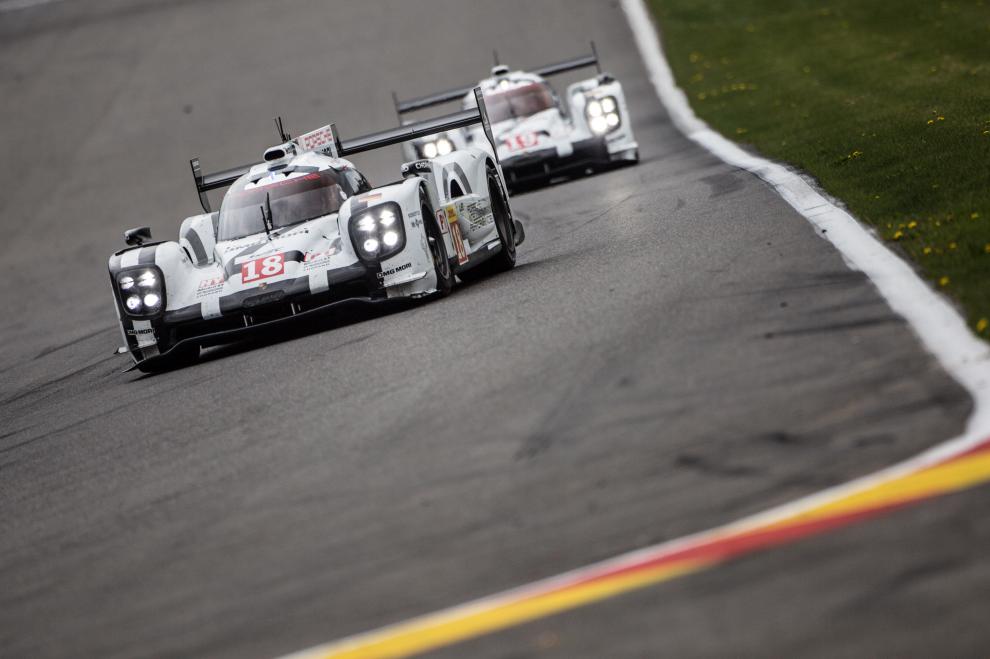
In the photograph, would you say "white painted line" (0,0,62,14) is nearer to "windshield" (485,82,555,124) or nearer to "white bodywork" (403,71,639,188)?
"windshield" (485,82,555,124)

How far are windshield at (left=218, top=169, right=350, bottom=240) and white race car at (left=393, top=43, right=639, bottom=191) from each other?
7.82 m

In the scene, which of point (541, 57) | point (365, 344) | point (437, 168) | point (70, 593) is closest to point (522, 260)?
point (437, 168)

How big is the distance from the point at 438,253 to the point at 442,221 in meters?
0.35

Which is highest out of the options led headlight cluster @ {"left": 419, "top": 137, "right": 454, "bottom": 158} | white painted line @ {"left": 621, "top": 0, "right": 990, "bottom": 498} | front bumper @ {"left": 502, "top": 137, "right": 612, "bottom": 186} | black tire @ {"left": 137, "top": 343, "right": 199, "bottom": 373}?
led headlight cluster @ {"left": 419, "top": 137, "right": 454, "bottom": 158}

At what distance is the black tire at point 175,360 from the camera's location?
9823mm

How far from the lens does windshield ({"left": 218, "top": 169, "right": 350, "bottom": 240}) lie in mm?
10656

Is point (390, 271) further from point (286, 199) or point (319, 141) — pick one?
point (319, 141)

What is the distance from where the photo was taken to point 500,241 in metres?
11.4

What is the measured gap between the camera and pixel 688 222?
1109 centimetres

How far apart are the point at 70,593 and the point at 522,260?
719cm

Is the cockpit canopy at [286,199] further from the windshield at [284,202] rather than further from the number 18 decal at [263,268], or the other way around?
the number 18 decal at [263,268]

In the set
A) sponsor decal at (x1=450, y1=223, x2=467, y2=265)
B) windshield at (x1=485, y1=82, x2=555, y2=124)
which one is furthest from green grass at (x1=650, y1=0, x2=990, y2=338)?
sponsor decal at (x1=450, y1=223, x2=467, y2=265)

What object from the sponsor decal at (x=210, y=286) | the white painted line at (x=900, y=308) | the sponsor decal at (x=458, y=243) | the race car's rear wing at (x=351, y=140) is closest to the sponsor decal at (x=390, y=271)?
the sponsor decal at (x=458, y=243)

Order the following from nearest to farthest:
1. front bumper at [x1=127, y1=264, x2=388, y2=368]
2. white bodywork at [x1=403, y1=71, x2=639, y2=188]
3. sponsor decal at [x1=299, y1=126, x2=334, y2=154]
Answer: front bumper at [x1=127, y1=264, x2=388, y2=368] → sponsor decal at [x1=299, y1=126, x2=334, y2=154] → white bodywork at [x1=403, y1=71, x2=639, y2=188]
